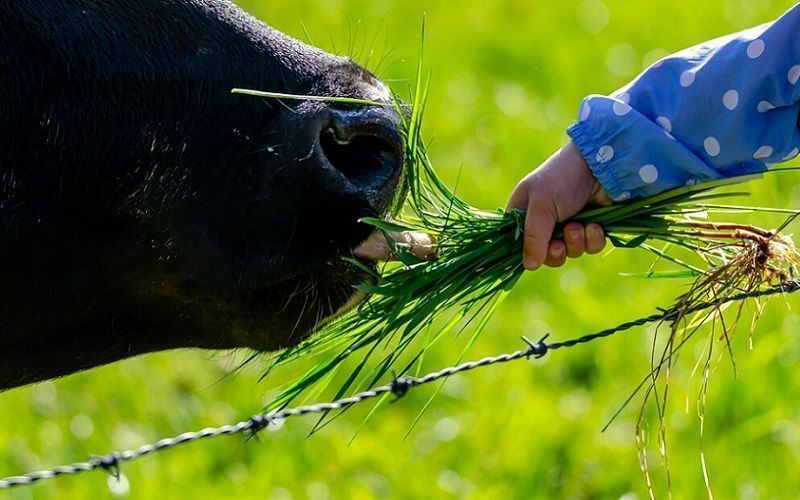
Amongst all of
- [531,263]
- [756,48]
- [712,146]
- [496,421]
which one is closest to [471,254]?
[531,263]

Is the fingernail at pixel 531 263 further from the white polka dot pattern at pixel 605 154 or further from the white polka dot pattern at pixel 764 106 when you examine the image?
the white polka dot pattern at pixel 764 106

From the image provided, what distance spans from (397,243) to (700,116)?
1.80 ft

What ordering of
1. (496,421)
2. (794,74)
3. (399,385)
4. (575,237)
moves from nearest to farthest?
(794,74) → (575,237) → (399,385) → (496,421)

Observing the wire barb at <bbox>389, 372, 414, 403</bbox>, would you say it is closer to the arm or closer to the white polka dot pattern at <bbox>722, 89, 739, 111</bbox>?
the arm

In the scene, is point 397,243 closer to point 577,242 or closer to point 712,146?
point 577,242

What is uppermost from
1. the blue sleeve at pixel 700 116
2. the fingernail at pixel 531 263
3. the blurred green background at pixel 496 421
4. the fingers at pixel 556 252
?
the blue sleeve at pixel 700 116

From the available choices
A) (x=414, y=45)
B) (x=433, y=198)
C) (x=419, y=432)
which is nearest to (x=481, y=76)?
(x=414, y=45)

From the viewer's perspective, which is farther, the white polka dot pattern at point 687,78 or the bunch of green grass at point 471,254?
the bunch of green grass at point 471,254

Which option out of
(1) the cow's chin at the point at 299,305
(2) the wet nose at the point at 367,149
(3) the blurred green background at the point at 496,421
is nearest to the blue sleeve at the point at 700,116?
Result: (2) the wet nose at the point at 367,149

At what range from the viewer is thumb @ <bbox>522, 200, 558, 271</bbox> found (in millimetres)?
2258

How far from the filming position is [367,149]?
2297mm

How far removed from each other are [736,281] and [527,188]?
0.42 meters

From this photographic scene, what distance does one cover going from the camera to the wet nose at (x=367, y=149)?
2240 millimetres

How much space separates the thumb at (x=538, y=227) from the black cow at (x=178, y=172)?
0.75 feet
